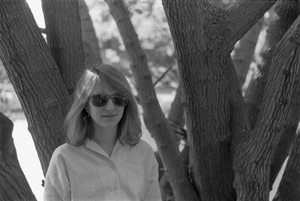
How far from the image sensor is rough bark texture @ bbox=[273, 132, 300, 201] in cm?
363

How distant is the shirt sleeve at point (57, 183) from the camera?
256 cm

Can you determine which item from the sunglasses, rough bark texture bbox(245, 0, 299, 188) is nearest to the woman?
the sunglasses

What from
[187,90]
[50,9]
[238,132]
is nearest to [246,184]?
[238,132]

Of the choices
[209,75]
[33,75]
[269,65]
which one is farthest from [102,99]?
[269,65]

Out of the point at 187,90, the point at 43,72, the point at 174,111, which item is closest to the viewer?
the point at 43,72

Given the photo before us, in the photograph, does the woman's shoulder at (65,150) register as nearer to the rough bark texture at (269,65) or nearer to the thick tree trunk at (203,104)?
the thick tree trunk at (203,104)

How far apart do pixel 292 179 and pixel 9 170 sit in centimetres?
189

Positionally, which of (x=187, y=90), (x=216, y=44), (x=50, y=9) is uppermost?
(x=50, y=9)

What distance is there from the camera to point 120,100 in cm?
271

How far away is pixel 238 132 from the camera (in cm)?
364

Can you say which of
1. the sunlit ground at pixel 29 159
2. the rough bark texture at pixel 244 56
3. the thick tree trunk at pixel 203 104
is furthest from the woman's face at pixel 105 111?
the sunlit ground at pixel 29 159

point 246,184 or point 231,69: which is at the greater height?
point 231,69

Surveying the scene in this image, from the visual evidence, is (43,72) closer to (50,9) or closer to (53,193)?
(50,9)

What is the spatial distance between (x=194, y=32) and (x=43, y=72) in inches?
35.9
